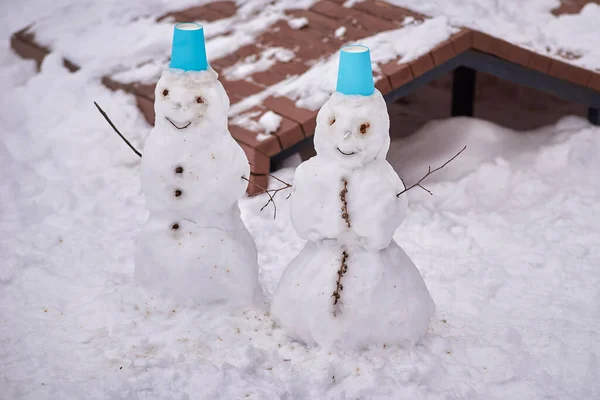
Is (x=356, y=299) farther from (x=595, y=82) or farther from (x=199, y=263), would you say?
(x=595, y=82)

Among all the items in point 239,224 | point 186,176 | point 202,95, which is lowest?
point 239,224

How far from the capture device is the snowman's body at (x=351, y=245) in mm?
3402

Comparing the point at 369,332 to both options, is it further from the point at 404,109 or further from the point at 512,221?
the point at 404,109

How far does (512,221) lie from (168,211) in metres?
2.12

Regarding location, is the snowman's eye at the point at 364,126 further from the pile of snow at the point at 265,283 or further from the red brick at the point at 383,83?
the red brick at the point at 383,83

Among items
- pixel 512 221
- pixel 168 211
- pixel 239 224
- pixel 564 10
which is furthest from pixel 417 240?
pixel 564 10

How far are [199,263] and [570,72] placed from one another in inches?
115

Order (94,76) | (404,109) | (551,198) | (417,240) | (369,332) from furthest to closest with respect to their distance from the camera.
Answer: (404,109), (94,76), (551,198), (417,240), (369,332)

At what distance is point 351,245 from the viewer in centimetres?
356

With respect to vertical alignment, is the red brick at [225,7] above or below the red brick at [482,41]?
below

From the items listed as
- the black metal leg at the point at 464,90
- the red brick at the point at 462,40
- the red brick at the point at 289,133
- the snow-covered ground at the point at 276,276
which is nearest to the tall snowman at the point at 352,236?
the snow-covered ground at the point at 276,276

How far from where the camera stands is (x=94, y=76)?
20.2 ft

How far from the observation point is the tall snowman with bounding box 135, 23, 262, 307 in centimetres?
364

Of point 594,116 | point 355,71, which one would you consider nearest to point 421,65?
point 594,116
